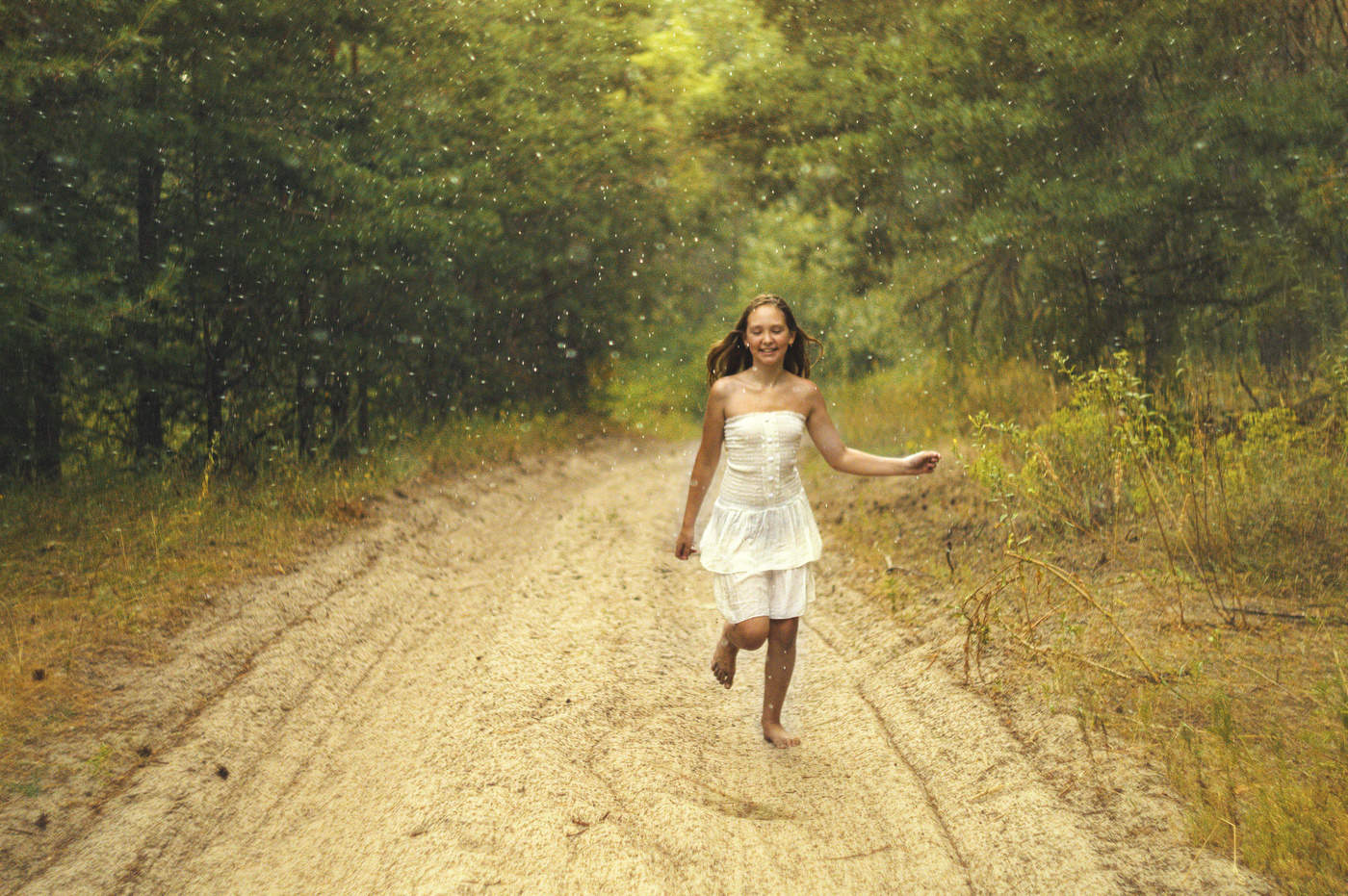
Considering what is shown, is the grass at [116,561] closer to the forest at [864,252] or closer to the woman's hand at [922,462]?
the forest at [864,252]

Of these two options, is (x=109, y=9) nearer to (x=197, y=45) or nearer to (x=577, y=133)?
(x=197, y=45)

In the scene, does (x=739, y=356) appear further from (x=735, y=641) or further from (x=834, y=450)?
(x=735, y=641)

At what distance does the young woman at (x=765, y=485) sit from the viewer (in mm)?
4453

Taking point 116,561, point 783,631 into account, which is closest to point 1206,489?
point 783,631

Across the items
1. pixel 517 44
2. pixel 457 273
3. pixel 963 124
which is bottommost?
pixel 457 273

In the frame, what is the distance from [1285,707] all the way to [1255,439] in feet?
10.2

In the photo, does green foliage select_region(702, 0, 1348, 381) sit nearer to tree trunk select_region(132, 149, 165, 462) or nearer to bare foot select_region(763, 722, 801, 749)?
bare foot select_region(763, 722, 801, 749)

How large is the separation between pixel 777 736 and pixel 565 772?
1.08 m

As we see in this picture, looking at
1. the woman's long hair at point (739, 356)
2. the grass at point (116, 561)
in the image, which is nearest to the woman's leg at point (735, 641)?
the woman's long hair at point (739, 356)

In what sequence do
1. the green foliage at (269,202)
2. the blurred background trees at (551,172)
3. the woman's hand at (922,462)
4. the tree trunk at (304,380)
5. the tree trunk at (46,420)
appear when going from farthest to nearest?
the tree trunk at (304,380), the tree trunk at (46,420), the blurred background trees at (551,172), the green foliage at (269,202), the woman's hand at (922,462)

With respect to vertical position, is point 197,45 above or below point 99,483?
above

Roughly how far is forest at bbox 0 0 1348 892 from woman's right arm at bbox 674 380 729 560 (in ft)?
5.15

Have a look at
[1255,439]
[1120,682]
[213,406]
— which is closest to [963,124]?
[1255,439]

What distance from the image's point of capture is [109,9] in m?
7.00
